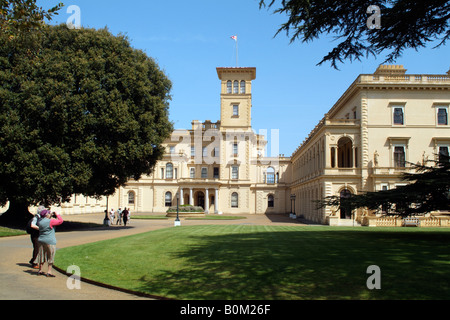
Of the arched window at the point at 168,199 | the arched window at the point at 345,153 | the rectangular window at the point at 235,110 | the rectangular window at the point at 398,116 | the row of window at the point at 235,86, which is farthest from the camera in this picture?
the arched window at the point at 168,199

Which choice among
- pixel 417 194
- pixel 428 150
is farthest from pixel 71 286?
pixel 428 150

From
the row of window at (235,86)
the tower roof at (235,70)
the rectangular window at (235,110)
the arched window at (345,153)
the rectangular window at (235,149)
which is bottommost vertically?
the arched window at (345,153)

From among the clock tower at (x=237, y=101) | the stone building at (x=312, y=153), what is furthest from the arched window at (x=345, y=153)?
the clock tower at (x=237, y=101)

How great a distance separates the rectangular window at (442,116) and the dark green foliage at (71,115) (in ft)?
96.0

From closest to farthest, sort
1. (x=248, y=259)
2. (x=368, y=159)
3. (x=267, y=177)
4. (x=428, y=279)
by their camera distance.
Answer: (x=428, y=279), (x=248, y=259), (x=368, y=159), (x=267, y=177)

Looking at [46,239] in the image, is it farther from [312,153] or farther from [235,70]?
[235,70]

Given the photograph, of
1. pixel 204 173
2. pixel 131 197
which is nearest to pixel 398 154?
pixel 204 173

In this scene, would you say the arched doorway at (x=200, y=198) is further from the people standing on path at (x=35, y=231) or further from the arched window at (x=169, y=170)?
the people standing on path at (x=35, y=231)

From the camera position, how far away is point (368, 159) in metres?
39.4

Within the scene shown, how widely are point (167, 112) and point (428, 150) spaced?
2686 centimetres

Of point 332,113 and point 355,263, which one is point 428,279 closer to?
point 355,263

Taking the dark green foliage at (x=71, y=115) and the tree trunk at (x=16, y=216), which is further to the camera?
the tree trunk at (x=16, y=216)

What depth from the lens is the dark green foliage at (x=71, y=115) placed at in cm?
2436

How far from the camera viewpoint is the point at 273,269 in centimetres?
1016
